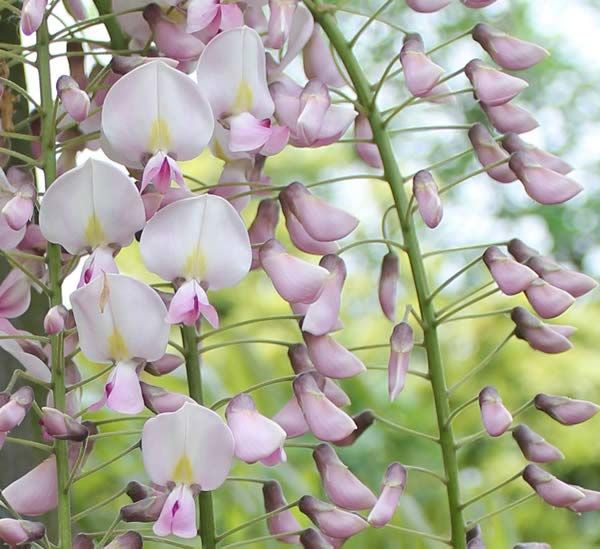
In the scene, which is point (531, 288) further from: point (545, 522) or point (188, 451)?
point (545, 522)

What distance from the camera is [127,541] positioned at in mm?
449

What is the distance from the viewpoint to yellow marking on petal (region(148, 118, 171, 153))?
0.45m

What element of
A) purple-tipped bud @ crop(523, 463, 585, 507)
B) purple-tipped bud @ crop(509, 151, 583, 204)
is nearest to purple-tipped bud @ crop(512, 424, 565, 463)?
purple-tipped bud @ crop(523, 463, 585, 507)

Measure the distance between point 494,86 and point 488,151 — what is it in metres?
0.05

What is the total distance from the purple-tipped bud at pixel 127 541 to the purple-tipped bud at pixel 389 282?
0.17 m

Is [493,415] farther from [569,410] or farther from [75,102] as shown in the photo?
[75,102]

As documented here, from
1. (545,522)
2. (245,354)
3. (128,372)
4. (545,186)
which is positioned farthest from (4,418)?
(545,522)

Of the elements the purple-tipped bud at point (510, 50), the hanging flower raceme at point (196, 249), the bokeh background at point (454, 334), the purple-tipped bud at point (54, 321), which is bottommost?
the bokeh background at point (454, 334)

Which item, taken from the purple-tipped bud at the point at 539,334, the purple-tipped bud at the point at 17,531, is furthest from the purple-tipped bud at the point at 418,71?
the purple-tipped bud at the point at 17,531

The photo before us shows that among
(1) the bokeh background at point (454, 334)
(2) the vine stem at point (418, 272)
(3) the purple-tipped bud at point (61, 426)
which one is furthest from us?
(1) the bokeh background at point (454, 334)

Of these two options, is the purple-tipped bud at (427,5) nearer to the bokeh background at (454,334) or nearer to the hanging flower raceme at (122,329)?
the bokeh background at (454,334)

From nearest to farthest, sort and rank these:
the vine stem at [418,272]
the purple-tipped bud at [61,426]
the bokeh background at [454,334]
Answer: the purple-tipped bud at [61,426] < the vine stem at [418,272] < the bokeh background at [454,334]

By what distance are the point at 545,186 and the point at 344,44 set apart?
11cm

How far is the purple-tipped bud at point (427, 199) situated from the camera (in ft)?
1.61
